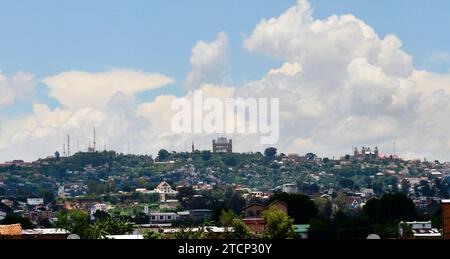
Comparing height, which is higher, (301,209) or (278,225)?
(301,209)

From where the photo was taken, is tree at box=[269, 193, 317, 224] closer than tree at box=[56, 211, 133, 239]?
No

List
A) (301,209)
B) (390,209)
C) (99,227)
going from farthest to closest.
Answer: (301,209), (390,209), (99,227)

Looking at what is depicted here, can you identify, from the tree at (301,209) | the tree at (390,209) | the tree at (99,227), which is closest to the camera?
the tree at (99,227)

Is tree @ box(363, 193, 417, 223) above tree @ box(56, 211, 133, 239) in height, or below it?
above

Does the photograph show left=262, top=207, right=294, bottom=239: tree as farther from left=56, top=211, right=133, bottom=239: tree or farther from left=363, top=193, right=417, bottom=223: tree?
left=363, top=193, right=417, bottom=223: tree

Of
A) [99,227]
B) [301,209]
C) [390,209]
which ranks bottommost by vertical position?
[99,227]

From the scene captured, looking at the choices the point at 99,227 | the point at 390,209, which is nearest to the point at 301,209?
the point at 390,209

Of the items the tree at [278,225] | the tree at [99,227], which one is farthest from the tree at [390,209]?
the tree at [99,227]

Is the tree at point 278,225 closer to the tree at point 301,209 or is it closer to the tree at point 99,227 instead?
the tree at point 99,227

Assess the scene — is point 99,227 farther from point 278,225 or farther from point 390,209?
point 390,209

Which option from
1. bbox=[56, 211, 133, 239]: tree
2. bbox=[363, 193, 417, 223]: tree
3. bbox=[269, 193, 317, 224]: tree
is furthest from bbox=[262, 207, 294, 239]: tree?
bbox=[269, 193, 317, 224]: tree
